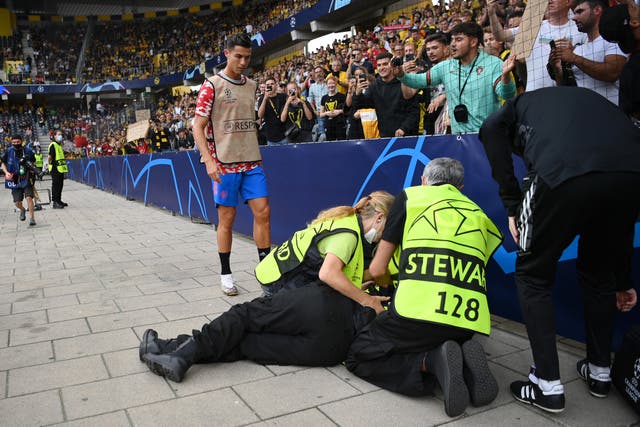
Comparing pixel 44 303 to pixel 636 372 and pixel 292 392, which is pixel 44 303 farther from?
pixel 636 372

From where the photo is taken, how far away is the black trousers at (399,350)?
2.42 meters

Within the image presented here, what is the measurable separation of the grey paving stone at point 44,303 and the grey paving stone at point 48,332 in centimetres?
50

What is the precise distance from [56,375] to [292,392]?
1323 mm

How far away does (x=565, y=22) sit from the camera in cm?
394

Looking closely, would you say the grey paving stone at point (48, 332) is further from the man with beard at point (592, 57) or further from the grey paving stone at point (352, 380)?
the man with beard at point (592, 57)

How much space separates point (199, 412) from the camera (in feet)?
7.88

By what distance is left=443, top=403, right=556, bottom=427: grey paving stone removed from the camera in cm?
227

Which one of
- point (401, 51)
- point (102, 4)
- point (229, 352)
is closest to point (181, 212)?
point (401, 51)

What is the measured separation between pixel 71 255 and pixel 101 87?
38771 millimetres

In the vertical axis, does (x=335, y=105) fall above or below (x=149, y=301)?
above

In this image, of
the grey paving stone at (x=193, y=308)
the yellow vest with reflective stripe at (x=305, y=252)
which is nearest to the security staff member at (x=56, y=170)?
the grey paving stone at (x=193, y=308)

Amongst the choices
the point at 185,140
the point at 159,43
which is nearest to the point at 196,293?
the point at 185,140

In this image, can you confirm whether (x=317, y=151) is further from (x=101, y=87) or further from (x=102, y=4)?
(x=102, y=4)

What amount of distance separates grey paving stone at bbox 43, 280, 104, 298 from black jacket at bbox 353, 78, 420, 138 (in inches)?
129
